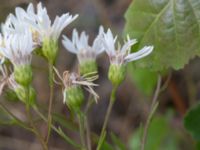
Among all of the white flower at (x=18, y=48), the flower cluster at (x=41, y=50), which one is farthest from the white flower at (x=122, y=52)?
the white flower at (x=18, y=48)

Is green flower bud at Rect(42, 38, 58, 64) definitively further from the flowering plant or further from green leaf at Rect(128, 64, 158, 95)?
green leaf at Rect(128, 64, 158, 95)

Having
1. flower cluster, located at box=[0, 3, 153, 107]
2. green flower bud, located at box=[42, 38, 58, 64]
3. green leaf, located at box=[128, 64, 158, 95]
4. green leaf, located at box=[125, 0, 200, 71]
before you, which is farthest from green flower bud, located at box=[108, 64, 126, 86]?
green leaf, located at box=[128, 64, 158, 95]

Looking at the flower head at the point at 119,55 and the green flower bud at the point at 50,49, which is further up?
the green flower bud at the point at 50,49

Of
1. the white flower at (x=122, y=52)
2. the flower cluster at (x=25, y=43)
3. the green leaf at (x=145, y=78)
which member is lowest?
the green leaf at (x=145, y=78)

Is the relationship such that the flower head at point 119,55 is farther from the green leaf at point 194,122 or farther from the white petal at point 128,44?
the green leaf at point 194,122

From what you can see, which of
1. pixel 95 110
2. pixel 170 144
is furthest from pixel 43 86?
pixel 170 144

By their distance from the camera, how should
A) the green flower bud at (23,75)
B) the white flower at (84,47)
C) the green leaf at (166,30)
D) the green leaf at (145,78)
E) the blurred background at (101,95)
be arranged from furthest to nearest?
the blurred background at (101,95)
the green leaf at (145,78)
the white flower at (84,47)
the green leaf at (166,30)
the green flower bud at (23,75)
